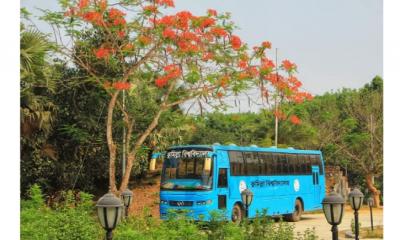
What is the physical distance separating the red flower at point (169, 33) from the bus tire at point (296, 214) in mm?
6901

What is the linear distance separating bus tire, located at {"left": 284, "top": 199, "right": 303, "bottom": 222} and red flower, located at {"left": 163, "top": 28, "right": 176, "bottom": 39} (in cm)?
690

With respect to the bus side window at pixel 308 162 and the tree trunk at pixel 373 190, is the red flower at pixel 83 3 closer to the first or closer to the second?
the bus side window at pixel 308 162

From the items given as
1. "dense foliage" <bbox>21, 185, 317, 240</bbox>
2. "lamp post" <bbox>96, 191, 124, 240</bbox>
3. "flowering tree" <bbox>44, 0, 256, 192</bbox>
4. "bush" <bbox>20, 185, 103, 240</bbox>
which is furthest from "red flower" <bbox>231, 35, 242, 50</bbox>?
"lamp post" <bbox>96, 191, 124, 240</bbox>

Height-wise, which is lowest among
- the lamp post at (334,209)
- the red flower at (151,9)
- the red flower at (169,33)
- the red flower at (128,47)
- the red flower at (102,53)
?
the lamp post at (334,209)

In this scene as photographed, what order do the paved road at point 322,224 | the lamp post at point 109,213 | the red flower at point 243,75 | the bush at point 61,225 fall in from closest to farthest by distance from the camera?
the lamp post at point 109,213
the bush at point 61,225
the paved road at point 322,224
the red flower at point 243,75

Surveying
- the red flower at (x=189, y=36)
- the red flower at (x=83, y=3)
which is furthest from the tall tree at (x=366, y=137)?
the red flower at (x=83, y=3)

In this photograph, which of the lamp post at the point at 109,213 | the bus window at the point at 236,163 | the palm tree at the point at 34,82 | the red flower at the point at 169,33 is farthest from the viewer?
the bus window at the point at 236,163

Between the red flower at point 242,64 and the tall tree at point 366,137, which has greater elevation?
the red flower at point 242,64

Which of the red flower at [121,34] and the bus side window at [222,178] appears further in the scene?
the red flower at [121,34]

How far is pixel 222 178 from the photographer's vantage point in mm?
15695

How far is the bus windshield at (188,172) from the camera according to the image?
15.3 metres

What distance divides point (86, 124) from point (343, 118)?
16467 millimetres

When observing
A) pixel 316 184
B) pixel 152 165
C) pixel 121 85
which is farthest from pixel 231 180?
pixel 152 165

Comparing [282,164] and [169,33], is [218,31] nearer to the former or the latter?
[169,33]
